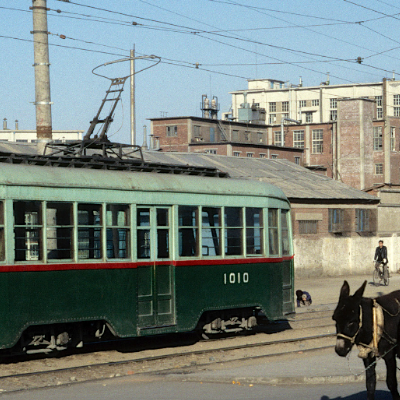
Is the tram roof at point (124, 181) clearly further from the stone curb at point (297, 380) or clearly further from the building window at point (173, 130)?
the building window at point (173, 130)

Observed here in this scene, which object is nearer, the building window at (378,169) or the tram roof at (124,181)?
the tram roof at (124,181)

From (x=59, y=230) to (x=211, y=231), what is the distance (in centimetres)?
327

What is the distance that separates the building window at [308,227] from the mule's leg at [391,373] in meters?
27.4

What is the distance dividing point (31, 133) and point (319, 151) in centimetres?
4898

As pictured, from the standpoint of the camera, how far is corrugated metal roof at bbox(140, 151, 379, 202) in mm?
36531

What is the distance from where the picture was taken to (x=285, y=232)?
53.2 feet

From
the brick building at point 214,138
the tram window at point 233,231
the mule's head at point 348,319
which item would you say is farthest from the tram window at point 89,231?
the brick building at point 214,138

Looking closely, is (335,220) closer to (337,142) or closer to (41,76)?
(41,76)

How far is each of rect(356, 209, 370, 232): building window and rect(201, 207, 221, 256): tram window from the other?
2455cm

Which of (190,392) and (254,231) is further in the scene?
(254,231)

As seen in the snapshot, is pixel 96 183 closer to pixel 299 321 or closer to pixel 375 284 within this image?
pixel 299 321

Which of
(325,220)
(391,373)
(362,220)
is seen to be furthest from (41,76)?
(362,220)

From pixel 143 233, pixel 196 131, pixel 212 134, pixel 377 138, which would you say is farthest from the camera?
pixel 212 134

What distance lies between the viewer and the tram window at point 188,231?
1386 centimetres
